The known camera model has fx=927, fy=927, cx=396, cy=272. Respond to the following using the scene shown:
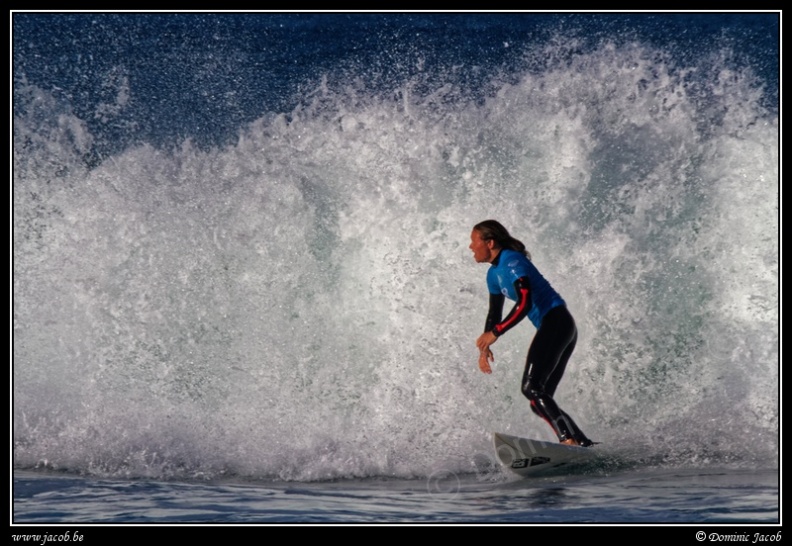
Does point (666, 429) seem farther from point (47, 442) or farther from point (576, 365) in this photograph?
point (47, 442)

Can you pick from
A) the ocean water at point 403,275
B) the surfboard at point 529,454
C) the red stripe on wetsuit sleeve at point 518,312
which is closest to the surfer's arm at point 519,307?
the red stripe on wetsuit sleeve at point 518,312

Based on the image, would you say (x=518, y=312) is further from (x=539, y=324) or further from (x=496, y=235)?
(x=496, y=235)

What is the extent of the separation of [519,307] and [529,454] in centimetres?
94

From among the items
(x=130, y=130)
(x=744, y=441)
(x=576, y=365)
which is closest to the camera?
(x=744, y=441)

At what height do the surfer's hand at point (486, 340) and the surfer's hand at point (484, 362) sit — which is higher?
the surfer's hand at point (486, 340)

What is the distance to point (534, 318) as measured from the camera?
6.22 meters

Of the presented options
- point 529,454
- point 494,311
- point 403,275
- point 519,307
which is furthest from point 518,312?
point 403,275

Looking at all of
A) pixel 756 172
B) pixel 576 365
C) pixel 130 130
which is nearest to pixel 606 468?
pixel 576 365

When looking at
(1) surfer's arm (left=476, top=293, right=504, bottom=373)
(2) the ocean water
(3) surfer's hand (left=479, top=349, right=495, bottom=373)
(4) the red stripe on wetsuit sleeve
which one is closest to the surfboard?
(2) the ocean water

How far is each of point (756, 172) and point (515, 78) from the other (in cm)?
228

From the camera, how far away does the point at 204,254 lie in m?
8.05

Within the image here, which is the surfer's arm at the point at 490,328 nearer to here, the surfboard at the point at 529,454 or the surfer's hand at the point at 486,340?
the surfer's hand at the point at 486,340

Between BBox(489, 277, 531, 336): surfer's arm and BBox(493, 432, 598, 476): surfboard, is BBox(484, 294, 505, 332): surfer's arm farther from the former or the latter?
BBox(493, 432, 598, 476): surfboard

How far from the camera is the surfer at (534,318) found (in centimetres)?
607
